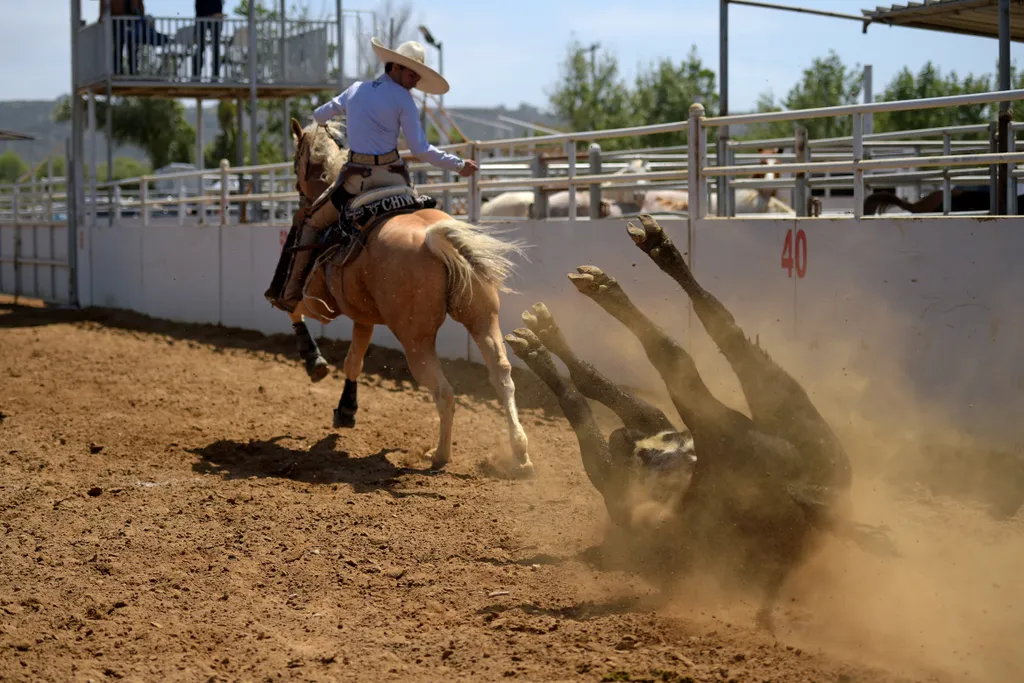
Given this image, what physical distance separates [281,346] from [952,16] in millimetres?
8215

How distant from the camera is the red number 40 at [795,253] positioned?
744 cm

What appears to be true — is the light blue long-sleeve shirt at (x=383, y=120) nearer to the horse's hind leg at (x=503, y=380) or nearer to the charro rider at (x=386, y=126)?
the charro rider at (x=386, y=126)

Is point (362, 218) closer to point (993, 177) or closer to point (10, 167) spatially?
point (993, 177)

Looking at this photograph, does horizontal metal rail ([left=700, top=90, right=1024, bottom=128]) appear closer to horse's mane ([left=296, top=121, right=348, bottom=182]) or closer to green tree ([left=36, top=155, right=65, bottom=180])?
horse's mane ([left=296, top=121, right=348, bottom=182])

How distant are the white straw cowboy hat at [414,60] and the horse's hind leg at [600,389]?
2.68 meters

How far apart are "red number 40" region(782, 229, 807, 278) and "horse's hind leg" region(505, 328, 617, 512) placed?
2962mm

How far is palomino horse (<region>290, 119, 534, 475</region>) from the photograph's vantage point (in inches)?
259

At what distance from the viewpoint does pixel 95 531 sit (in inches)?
210

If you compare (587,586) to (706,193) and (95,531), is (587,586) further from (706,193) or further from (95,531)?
(706,193)

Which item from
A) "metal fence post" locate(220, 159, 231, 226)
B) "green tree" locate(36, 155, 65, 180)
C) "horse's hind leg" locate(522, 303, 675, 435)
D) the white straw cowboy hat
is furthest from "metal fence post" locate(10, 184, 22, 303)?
"horse's hind leg" locate(522, 303, 675, 435)

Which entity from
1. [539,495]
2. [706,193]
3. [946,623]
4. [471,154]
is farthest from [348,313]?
[946,623]

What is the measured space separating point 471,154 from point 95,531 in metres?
6.34

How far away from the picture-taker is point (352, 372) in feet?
26.6

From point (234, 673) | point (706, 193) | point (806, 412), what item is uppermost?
point (706, 193)
